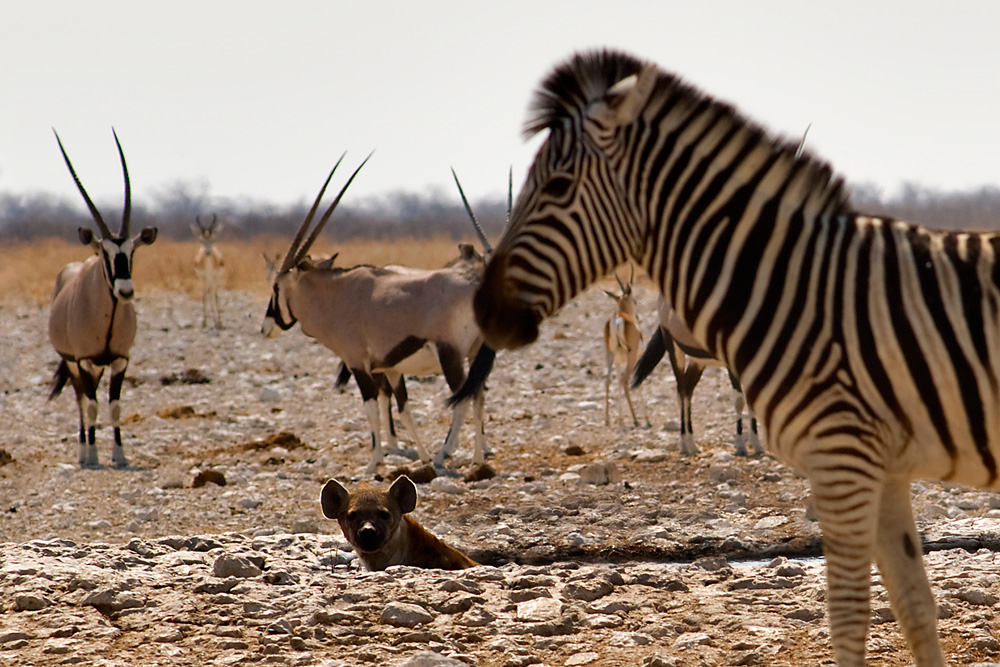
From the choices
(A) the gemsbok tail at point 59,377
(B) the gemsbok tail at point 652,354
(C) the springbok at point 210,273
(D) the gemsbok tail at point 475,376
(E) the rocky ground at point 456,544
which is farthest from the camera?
(C) the springbok at point 210,273

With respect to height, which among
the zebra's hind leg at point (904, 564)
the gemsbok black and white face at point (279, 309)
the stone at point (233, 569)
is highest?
the gemsbok black and white face at point (279, 309)

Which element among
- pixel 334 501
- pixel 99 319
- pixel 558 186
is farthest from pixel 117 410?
pixel 558 186

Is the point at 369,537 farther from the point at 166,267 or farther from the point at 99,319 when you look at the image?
the point at 166,267

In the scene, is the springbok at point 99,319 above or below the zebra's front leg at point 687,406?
above

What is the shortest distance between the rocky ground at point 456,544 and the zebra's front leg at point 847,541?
1.33m

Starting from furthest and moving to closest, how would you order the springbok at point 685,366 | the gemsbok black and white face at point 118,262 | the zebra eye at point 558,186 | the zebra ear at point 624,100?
the gemsbok black and white face at point 118,262 < the springbok at point 685,366 < the zebra eye at point 558,186 < the zebra ear at point 624,100

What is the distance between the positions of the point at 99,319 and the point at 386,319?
332 cm

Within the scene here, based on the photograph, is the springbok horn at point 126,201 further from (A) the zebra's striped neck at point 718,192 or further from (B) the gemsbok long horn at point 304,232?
(A) the zebra's striped neck at point 718,192

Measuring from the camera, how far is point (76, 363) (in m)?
12.9

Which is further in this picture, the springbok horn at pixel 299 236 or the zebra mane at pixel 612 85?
the springbok horn at pixel 299 236

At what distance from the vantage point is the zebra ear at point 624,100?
3.61 metres

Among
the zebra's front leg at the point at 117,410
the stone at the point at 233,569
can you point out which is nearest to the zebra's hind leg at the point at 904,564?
the stone at the point at 233,569

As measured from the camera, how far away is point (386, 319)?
11.9 metres

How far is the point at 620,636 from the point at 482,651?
0.65 metres
